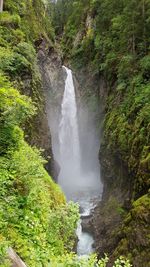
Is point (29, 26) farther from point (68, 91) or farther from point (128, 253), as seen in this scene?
point (128, 253)

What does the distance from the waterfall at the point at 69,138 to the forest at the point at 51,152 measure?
12.7ft

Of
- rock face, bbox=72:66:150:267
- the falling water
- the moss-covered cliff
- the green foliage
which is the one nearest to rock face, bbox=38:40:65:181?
the falling water

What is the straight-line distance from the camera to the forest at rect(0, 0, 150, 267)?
7.32 metres

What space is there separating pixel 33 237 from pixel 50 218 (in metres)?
0.55

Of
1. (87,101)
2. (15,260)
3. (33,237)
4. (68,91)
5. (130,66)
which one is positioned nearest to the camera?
(15,260)

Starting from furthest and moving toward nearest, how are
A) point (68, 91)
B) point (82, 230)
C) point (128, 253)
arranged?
point (68, 91) → point (82, 230) → point (128, 253)

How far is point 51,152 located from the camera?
2270 centimetres

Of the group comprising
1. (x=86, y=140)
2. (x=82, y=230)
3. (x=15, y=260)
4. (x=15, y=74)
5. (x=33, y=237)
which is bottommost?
(x=15, y=260)

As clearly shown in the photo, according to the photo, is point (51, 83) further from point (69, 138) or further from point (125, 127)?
point (125, 127)

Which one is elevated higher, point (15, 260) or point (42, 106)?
point (42, 106)

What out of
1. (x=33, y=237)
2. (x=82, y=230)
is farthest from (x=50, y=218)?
(x=82, y=230)

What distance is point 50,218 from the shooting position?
737 centimetres

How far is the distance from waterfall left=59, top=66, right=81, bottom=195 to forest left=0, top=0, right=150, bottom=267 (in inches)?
152

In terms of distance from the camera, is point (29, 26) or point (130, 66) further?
point (29, 26)
